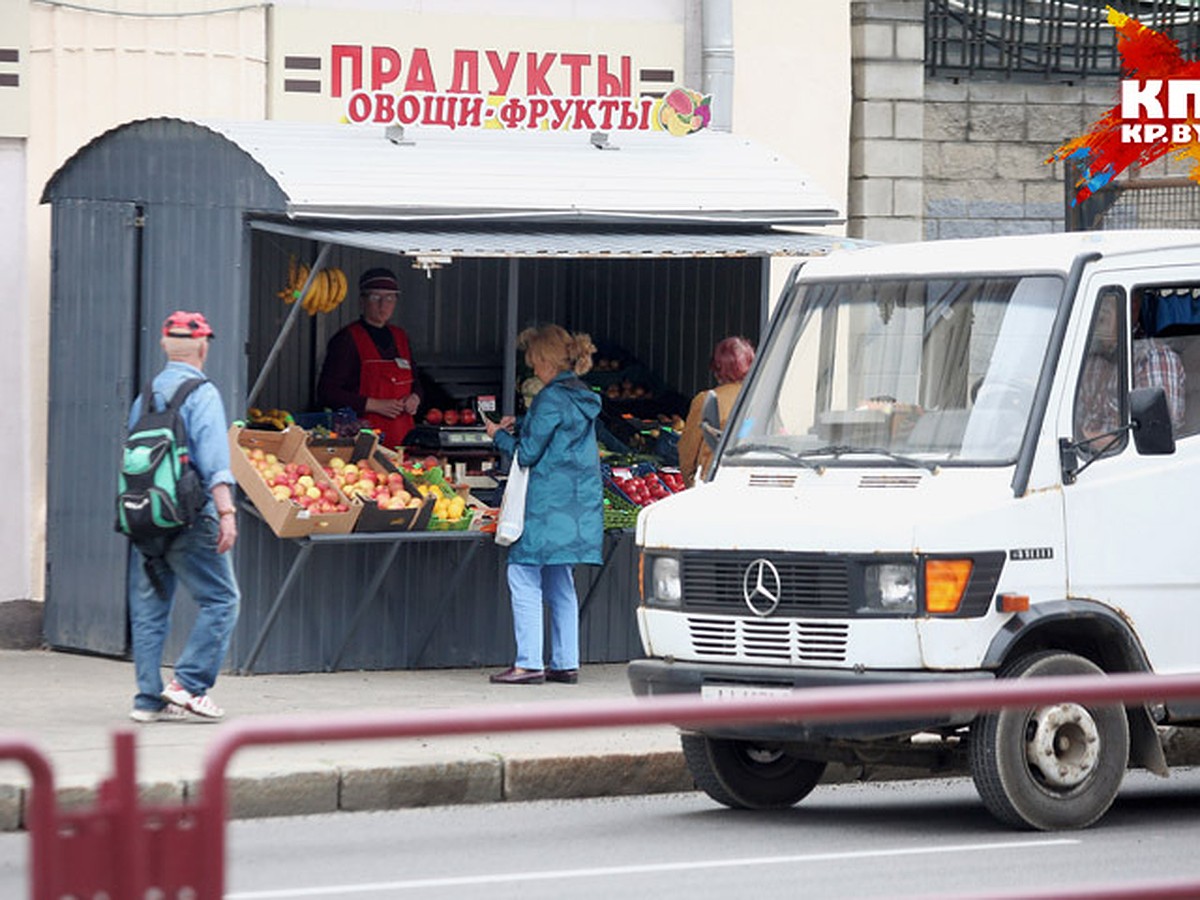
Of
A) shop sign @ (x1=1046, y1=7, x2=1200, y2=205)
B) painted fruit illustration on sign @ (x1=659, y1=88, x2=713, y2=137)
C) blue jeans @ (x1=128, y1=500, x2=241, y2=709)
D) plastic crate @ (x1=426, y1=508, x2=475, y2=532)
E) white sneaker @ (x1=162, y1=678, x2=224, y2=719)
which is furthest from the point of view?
shop sign @ (x1=1046, y1=7, x2=1200, y2=205)

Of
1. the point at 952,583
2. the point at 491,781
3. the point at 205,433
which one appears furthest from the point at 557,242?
the point at 952,583

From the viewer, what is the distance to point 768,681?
9.40 metres

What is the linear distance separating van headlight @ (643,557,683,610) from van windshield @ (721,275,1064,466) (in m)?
0.55

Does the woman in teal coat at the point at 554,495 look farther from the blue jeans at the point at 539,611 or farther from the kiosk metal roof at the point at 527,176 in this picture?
the kiosk metal roof at the point at 527,176

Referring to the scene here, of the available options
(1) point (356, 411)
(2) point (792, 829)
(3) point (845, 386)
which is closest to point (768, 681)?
(2) point (792, 829)

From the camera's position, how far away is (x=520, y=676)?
1258 centimetres

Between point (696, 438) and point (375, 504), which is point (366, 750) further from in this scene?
point (696, 438)

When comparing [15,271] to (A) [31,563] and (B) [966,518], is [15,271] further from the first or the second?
(B) [966,518]

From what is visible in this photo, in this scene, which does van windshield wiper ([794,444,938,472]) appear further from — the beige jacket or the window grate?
the window grate

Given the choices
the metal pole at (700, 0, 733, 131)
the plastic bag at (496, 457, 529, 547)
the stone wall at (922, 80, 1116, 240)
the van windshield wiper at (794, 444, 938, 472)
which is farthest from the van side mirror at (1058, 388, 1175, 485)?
the stone wall at (922, 80, 1116, 240)

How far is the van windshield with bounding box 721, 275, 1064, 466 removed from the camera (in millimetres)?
9570

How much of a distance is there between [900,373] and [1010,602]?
3.72 ft

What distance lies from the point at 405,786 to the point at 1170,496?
3.03 m

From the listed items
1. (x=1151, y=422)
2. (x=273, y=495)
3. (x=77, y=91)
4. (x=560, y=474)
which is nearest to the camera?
(x=1151, y=422)
